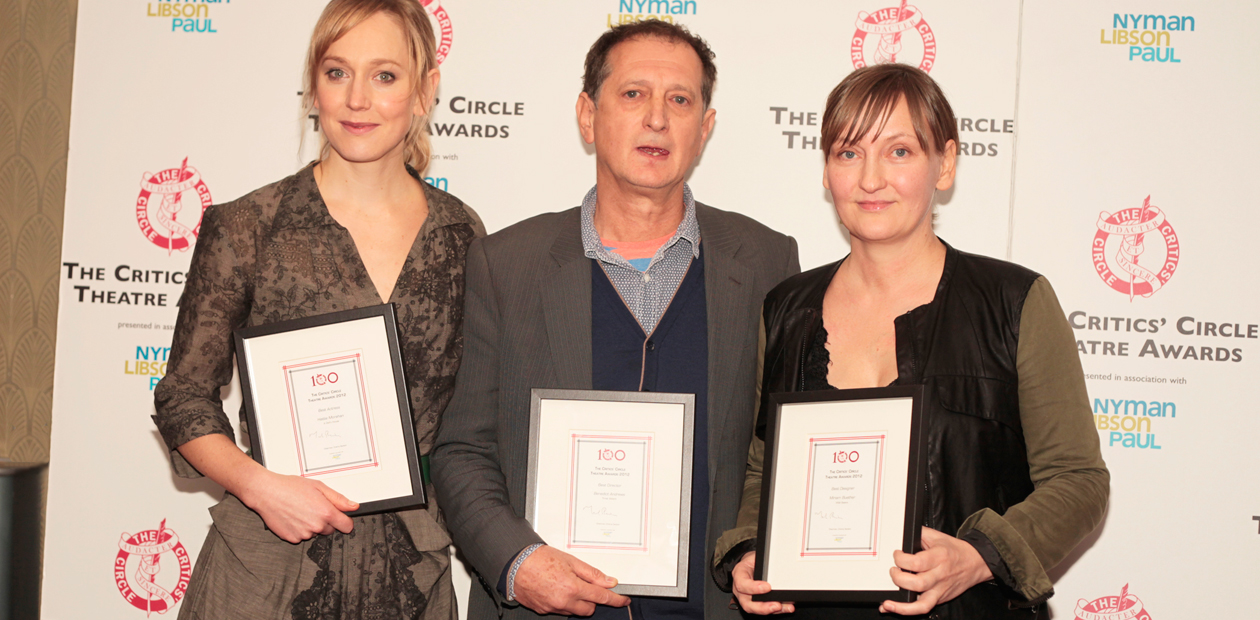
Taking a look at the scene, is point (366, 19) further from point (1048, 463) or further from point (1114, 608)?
point (1114, 608)

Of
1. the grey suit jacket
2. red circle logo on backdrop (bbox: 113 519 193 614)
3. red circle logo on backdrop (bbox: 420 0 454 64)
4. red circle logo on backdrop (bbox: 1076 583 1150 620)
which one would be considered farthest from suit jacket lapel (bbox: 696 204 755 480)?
red circle logo on backdrop (bbox: 113 519 193 614)

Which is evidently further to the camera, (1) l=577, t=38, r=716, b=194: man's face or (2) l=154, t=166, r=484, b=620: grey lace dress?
(1) l=577, t=38, r=716, b=194: man's face

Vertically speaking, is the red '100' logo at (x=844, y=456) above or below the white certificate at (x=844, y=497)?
above

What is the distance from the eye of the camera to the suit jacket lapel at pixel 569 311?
2322 millimetres

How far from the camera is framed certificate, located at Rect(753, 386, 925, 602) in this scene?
1876mm

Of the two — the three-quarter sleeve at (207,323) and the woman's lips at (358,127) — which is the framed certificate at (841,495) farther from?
the three-quarter sleeve at (207,323)

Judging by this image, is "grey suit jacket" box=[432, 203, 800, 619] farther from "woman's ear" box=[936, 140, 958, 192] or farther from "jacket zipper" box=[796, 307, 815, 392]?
"woman's ear" box=[936, 140, 958, 192]

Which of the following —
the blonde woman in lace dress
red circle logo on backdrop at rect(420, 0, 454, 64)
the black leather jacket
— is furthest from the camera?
red circle logo on backdrop at rect(420, 0, 454, 64)

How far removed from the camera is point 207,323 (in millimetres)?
2279

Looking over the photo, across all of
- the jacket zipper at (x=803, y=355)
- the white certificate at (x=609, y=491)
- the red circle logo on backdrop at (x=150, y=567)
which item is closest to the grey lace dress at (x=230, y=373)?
the white certificate at (x=609, y=491)

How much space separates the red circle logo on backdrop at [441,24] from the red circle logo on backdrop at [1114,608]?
361 cm

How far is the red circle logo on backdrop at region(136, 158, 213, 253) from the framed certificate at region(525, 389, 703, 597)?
7.93 feet

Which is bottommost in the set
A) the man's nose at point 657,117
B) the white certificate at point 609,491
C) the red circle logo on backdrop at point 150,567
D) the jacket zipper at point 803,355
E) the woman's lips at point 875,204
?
the red circle logo on backdrop at point 150,567

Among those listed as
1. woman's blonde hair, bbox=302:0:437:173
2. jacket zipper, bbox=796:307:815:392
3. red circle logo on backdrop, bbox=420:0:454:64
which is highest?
red circle logo on backdrop, bbox=420:0:454:64
